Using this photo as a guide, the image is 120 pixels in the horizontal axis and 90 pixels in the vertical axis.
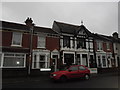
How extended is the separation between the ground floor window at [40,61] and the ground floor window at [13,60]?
5.20 ft

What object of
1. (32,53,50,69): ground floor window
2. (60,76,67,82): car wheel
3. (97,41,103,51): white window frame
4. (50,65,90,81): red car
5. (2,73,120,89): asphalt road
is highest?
(97,41,103,51): white window frame

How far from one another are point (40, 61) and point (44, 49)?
198 centimetres

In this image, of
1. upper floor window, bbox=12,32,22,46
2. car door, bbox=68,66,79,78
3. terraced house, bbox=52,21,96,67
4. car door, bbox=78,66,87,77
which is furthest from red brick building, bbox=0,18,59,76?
car door, bbox=78,66,87,77

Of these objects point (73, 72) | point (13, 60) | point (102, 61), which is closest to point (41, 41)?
point (13, 60)

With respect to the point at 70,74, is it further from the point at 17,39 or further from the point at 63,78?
the point at 17,39

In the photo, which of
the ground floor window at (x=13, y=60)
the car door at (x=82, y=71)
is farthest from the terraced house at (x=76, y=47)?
the ground floor window at (x=13, y=60)

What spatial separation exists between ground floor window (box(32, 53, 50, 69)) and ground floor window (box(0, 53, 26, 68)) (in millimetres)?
1586

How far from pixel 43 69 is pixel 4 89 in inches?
300

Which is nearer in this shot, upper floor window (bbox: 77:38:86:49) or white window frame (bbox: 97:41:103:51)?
upper floor window (bbox: 77:38:86:49)

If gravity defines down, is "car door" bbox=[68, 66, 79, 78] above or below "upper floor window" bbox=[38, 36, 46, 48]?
below

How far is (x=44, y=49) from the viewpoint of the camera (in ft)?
54.1

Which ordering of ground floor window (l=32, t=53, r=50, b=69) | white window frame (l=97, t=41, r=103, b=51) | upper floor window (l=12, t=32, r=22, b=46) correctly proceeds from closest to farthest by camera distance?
upper floor window (l=12, t=32, r=22, b=46) → ground floor window (l=32, t=53, r=50, b=69) → white window frame (l=97, t=41, r=103, b=51)

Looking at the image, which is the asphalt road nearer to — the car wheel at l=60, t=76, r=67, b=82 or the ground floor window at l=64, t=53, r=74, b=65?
the car wheel at l=60, t=76, r=67, b=82

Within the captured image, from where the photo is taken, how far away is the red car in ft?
32.4
